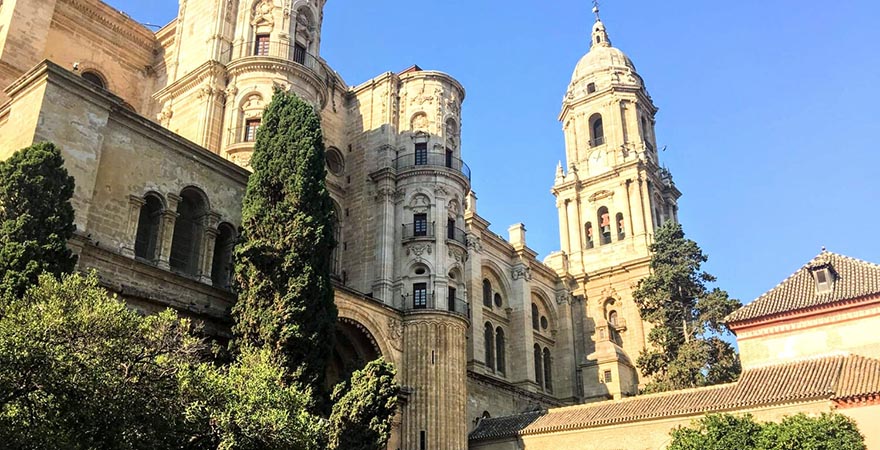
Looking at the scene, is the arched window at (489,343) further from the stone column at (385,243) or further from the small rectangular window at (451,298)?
the stone column at (385,243)

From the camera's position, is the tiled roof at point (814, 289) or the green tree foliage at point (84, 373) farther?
the tiled roof at point (814, 289)

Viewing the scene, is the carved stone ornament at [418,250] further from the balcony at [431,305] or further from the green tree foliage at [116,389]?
the green tree foliage at [116,389]

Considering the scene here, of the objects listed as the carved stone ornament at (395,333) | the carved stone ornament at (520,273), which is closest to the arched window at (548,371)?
the carved stone ornament at (520,273)

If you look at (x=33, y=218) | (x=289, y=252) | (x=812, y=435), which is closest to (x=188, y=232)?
(x=289, y=252)

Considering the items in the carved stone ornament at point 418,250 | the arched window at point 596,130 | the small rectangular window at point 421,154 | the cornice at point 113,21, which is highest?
the arched window at point 596,130

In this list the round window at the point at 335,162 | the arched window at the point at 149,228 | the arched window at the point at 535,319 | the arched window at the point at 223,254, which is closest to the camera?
the arched window at the point at 149,228

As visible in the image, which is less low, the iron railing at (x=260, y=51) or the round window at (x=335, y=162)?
the iron railing at (x=260, y=51)

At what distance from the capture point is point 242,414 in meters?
15.3

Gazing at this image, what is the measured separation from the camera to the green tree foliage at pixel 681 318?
36.5 m

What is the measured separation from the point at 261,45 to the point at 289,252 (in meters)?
13.4

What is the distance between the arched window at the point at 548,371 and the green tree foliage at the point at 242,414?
3149 cm

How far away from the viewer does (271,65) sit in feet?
102

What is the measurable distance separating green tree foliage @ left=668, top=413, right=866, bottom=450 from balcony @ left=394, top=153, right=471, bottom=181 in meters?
15.9

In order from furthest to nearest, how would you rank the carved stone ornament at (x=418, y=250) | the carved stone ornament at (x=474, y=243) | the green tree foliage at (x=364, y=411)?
the carved stone ornament at (x=474, y=243) → the carved stone ornament at (x=418, y=250) → the green tree foliage at (x=364, y=411)
